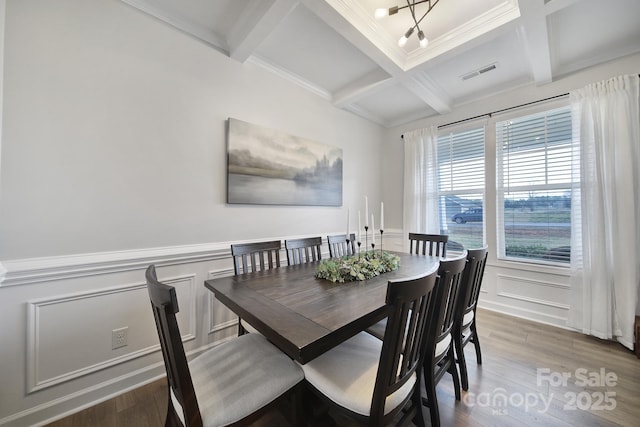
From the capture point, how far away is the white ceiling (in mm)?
1761

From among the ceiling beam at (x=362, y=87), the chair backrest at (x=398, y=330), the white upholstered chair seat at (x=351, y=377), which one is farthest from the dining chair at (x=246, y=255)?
the ceiling beam at (x=362, y=87)

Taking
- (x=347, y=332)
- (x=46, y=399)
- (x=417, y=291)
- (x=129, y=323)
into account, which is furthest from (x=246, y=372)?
(x=46, y=399)

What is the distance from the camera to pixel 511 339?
2275 mm

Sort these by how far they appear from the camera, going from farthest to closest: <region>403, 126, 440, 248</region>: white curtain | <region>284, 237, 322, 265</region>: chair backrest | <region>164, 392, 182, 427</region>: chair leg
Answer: <region>403, 126, 440, 248</region>: white curtain, <region>284, 237, 322, 265</region>: chair backrest, <region>164, 392, 182, 427</region>: chair leg

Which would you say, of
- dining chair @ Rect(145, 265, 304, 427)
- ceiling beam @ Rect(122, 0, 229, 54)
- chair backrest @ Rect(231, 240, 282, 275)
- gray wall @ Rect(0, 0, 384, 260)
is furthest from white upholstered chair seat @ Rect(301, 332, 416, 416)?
ceiling beam @ Rect(122, 0, 229, 54)

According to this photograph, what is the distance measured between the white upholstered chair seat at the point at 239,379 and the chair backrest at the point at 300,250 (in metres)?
0.85

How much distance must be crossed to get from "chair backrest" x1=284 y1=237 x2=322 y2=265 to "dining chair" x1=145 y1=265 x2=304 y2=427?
84cm

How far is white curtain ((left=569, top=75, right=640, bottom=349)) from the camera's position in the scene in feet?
6.91

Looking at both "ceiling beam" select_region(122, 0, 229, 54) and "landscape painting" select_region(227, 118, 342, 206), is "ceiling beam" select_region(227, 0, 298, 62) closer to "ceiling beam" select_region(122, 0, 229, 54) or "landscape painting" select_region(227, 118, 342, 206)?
"ceiling beam" select_region(122, 0, 229, 54)

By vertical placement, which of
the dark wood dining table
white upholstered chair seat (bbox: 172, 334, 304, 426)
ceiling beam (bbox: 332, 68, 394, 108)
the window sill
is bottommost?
white upholstered chair seat (bbox: 172, 334, 304, 426)

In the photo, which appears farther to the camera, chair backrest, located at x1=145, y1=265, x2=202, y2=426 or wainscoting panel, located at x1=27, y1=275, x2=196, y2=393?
wainscoting panel, located at x1=27, y1=275, x2=196, y2=393

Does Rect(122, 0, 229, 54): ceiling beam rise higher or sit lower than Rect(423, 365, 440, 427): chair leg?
higher

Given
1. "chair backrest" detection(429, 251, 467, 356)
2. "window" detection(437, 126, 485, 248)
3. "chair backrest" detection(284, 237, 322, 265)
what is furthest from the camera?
"window" detection(437, 126, 485, 248)

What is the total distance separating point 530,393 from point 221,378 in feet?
6.63
